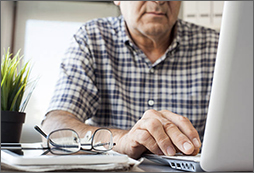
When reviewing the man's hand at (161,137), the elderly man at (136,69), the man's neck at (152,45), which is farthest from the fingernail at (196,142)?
the man's neck at (152,45)

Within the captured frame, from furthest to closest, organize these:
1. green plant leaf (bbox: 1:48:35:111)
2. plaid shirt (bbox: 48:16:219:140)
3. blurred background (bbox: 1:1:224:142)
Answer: blurred background (bbox: 1:1:224:142), plaid shirt (bbox: 48:16:219:140), green plant leaf (bbox: 1:48:35:111)

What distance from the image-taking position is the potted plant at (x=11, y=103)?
2.26 feet

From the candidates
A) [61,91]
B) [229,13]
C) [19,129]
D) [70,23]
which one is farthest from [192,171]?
[70,23]

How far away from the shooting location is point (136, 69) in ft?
4.57

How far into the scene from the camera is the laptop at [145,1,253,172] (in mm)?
346

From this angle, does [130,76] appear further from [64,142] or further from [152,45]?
[64,142]

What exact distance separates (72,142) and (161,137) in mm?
197

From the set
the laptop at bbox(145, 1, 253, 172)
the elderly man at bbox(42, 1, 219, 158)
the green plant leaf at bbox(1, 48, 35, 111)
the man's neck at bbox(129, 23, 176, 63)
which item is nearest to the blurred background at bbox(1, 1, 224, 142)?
the elderly man at bbox(42, 1, 219, 158)

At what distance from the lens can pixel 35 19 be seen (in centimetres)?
280

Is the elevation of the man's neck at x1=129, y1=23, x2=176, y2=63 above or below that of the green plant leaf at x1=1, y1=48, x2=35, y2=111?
above

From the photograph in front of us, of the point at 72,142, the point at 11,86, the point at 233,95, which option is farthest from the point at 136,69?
the point at 233,95

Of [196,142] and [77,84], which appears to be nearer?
[196,142]

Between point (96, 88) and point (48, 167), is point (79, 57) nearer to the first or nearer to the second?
point (96, 88)

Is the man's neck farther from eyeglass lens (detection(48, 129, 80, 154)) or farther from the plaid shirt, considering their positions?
eyeglass lens (detection(48, 129, 80, 154))
